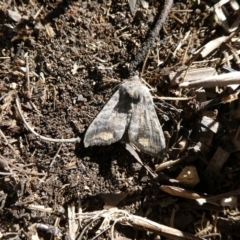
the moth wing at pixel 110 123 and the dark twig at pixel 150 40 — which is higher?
the dark twig at pixel 150 40

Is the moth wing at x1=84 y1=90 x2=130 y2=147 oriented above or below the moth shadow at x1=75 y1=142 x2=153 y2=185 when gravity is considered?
above

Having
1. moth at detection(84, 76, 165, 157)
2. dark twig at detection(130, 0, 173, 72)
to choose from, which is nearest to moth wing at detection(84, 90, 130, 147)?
moth at detection(84, 76, 165, 157)

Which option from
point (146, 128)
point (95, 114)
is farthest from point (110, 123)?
point (146, 128)

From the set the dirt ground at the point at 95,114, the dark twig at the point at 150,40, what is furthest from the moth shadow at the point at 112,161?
the dark twig at the point at 150,40

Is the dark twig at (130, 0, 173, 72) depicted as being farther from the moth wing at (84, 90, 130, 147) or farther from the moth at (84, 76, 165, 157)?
the moth wing at (84, 90, 130, 147)

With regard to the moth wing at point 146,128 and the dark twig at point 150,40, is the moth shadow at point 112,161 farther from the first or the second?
the dark twig at point 150,40
